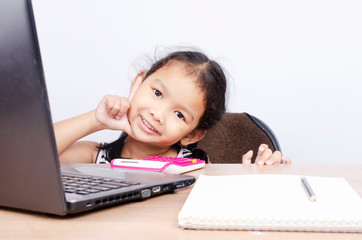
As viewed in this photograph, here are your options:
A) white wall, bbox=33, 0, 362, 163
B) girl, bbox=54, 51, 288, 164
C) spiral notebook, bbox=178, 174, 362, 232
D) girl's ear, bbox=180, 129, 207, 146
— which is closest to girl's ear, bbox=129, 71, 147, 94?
girl, bbox=54, 51, 288, 164

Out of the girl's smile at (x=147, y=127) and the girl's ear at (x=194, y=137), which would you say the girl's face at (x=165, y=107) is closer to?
the girl's smile at (x=147, y=127)

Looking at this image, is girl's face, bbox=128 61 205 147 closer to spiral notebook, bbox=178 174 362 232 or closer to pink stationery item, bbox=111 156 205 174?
pink stationery item, bbox=111 156 205 174

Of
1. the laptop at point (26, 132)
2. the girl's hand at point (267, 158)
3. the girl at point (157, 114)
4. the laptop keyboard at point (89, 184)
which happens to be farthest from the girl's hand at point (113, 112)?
the laptop at point (26, 132)

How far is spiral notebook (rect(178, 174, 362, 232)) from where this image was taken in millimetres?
375

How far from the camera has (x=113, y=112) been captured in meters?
1.08

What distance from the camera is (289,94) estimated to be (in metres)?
1.92

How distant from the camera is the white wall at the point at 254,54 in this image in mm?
1892

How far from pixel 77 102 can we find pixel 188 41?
0.66 metres

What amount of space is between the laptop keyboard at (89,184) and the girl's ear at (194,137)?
0.78m

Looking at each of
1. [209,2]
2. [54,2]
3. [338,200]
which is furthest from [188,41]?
[338,200]

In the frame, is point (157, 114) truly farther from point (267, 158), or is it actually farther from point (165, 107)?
point (267, 158)

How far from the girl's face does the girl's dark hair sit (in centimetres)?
4

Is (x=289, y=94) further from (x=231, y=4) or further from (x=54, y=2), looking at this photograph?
(x=54, y=2)

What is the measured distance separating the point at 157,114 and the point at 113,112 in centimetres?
12
